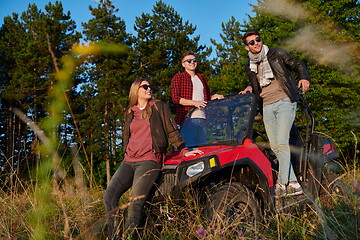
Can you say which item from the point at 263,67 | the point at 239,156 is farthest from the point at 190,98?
the point at 239,156

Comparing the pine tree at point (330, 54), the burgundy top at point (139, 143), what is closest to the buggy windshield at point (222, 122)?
the burgundy top at point (139, 143)

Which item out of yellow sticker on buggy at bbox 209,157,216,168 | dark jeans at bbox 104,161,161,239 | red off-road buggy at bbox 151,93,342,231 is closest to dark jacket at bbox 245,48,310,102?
red off-road buggy at bbox 151,93,342,231

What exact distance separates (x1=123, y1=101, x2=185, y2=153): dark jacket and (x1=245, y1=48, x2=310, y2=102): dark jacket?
121 cm

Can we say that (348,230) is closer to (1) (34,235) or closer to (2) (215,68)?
(1) (34,235)

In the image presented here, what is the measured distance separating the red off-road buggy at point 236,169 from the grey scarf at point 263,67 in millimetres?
262

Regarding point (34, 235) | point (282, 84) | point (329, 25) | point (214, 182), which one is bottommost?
point (214, 182)

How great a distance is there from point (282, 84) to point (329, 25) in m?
15.6

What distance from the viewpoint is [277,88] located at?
4.12m

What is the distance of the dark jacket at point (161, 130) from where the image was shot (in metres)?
3.66

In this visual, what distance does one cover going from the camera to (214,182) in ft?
11.8

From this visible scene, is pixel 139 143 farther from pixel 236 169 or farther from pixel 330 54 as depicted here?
pixel 330 54

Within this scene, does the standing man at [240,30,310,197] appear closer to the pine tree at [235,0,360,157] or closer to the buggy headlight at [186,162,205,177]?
the buggy headlight at [186,162,205,177]

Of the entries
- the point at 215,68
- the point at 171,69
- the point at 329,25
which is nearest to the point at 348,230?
the point at 329,25

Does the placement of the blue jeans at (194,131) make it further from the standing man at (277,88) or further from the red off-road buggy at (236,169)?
the standing man at (277,88)
